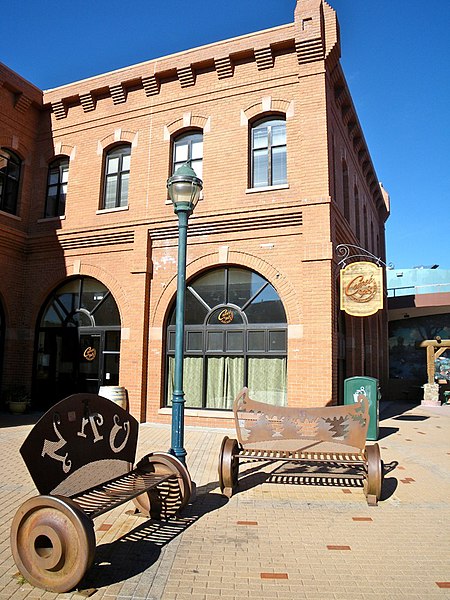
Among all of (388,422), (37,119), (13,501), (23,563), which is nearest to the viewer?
(23,563)

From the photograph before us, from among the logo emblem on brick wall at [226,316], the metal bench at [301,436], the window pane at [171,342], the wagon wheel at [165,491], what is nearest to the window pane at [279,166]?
the logo emblem on brick wall at [226,316]

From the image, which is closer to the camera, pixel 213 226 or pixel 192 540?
pixel 192 540

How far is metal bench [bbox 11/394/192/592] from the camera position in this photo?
11.5 ft

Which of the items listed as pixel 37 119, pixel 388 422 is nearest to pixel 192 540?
pixel 388 422

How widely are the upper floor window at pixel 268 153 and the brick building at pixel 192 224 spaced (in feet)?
0.12

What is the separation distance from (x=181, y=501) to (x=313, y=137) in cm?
899

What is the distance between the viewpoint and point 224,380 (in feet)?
37.3

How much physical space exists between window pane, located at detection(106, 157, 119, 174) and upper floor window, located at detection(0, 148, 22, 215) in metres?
3.12

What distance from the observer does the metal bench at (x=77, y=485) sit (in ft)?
11.5

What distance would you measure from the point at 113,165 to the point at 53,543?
11.8 meters

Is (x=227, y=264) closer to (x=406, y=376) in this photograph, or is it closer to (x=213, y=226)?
(x=213, y=226)

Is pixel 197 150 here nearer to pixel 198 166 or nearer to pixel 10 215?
pixel 198 166

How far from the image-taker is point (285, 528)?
4930 millimetres

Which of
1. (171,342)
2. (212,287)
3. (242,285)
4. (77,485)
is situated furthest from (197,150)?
(77,485)
